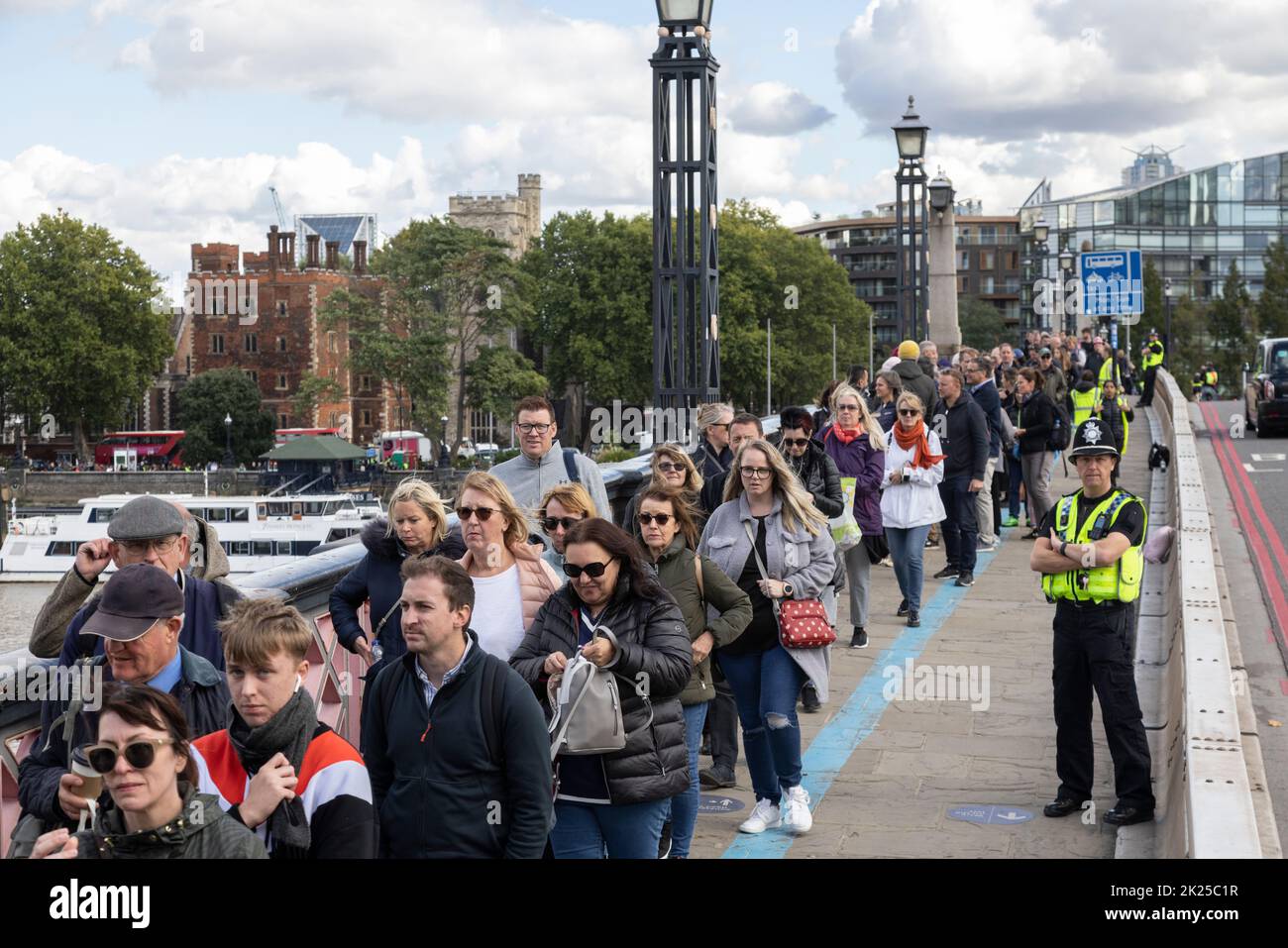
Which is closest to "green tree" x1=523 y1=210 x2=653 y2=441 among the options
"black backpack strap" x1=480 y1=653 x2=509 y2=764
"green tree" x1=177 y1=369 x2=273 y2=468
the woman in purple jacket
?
"green tree" x1=177 y1=369 x2=273 y2=468

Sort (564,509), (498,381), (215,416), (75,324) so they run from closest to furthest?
1. (564,509)
2. (498,381)
3. (75,324)
4. (215,416)

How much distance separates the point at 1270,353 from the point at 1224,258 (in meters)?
106

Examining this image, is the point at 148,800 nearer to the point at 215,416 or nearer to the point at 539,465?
the point at 539,465

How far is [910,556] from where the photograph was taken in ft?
40.6

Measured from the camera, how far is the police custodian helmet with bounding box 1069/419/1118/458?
25.2 ft

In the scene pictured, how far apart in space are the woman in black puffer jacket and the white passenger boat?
6527cm

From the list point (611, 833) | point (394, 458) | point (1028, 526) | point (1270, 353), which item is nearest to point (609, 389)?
point (394, 458)

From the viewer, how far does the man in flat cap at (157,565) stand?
4922mm

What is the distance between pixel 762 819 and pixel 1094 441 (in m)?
2.45

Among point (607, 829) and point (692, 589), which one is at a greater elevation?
point (692, 589)

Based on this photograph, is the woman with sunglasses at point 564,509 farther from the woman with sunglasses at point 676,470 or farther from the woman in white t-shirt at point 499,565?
the woman with sunglasses at point 676,470

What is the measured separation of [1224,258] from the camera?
5143 inches

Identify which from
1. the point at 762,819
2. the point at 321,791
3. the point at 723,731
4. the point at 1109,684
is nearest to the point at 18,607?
the point at 723,731

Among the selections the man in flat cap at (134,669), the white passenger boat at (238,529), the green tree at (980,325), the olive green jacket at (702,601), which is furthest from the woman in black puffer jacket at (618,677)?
the green tree at (980,325)
